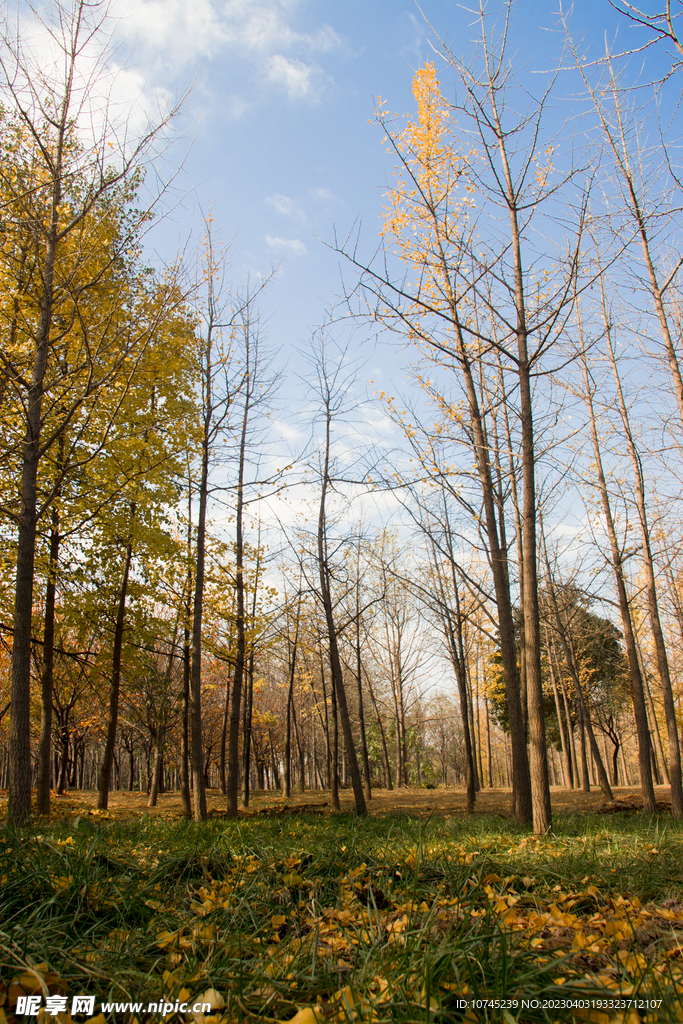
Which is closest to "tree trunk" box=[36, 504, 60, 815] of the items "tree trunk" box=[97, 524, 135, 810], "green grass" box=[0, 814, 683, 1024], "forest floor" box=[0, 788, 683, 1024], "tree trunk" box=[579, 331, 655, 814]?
"tree trunk" box=[97, 524, 135, 810]

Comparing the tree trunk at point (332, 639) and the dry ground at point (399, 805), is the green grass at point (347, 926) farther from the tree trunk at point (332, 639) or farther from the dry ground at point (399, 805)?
the tree trunk at point (332, 639)

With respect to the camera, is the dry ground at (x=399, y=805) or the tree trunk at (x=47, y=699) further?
the dry ground at (x=399, y=805)

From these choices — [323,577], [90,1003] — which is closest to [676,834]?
[90,1003]

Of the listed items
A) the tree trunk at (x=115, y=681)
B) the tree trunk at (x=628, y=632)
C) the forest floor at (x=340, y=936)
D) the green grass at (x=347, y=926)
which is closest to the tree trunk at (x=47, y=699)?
the tree trunk at (x=115, y=681)

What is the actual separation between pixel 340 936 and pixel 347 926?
10 cm

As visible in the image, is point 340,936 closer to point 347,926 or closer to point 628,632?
point 347,926

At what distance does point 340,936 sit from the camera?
2184 millimetres

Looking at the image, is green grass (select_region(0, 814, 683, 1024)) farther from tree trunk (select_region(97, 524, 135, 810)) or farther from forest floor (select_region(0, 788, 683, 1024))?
tree trunk (select_region(97, 524, 135, 810))

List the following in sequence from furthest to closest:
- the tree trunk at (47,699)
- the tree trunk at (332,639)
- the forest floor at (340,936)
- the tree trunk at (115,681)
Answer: the tree trunk at (115,681) < the tree trunk at (332,639) < the tree trunk at (47,699) < the forest floor at (340,936)

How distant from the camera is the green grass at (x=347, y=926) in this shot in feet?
5.30

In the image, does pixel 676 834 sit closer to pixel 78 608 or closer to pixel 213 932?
pixel 213 932

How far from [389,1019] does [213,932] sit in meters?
1.12

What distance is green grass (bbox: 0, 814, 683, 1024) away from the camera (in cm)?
161

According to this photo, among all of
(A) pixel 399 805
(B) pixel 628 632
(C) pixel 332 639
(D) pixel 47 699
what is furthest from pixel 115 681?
(B) pixel 628 632
